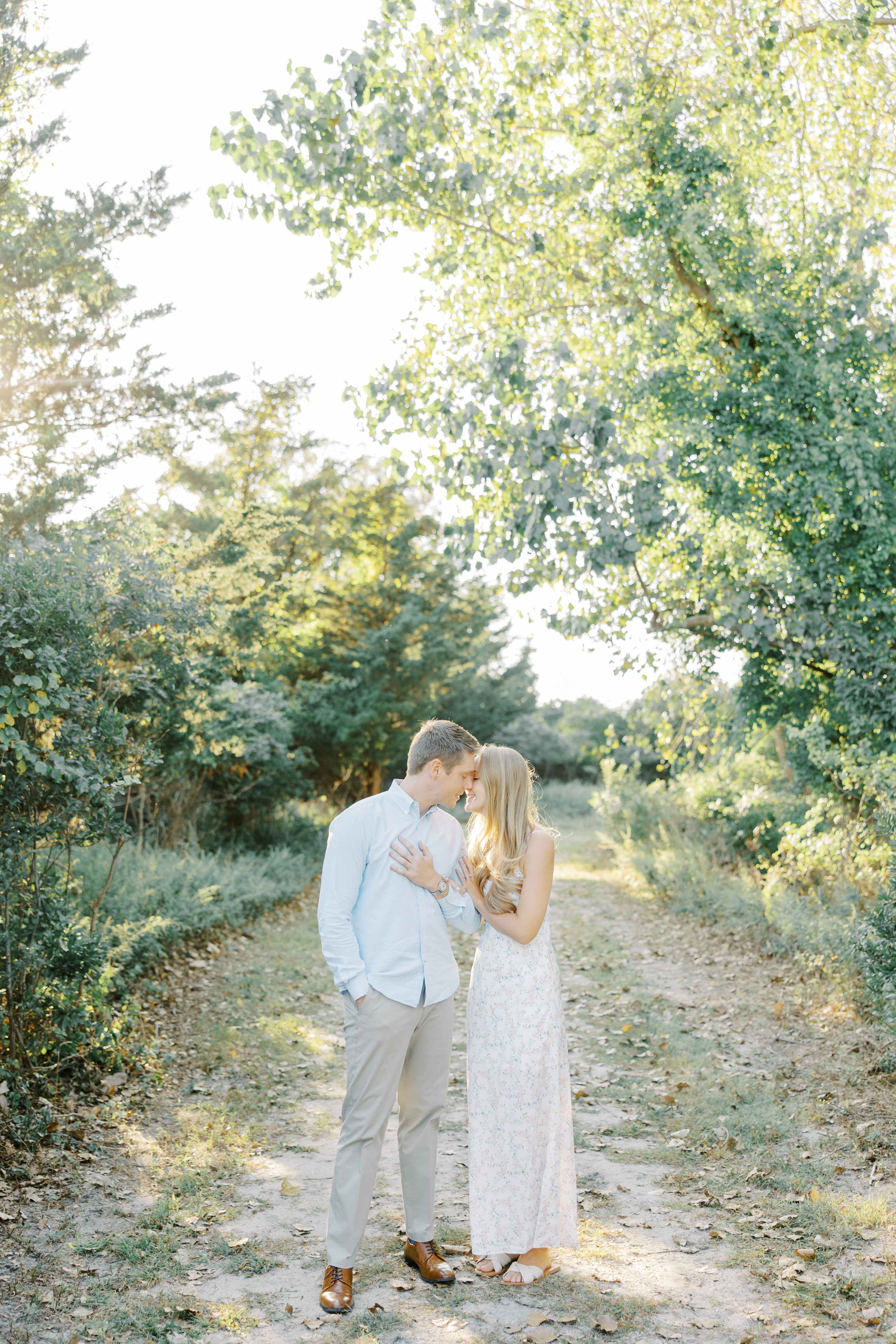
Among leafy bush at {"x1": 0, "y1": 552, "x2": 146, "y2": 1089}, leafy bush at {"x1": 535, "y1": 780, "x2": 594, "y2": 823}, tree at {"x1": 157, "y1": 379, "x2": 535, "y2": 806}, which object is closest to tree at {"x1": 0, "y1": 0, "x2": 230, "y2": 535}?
tree at {"x1": 157, "y1": 379, "x2": 535, "y2": 806}

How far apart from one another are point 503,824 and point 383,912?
64cm

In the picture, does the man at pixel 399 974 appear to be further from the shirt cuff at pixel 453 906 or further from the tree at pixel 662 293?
the tree at pixel 662 293

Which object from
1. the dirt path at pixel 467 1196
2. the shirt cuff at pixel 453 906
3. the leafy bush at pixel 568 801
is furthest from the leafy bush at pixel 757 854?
the leafy bush at pixel 568 801

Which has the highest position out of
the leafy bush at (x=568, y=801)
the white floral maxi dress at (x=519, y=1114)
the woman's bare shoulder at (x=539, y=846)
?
the woman's bare shoulder at (x=539, y=846)

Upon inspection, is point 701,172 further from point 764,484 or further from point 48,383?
point 48,383

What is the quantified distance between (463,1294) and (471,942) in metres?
8.37

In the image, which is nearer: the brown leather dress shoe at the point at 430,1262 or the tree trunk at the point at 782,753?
the brown leather dress shoe at the point at 430,1262

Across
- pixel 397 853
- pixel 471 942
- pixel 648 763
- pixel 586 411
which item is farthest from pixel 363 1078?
pixel 648 763

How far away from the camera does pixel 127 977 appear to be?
25.5ft

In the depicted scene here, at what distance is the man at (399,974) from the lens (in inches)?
148

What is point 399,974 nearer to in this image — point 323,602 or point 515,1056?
point 515,1056

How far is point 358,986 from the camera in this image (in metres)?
3.73

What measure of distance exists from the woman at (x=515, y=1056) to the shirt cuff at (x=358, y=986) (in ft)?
1.74

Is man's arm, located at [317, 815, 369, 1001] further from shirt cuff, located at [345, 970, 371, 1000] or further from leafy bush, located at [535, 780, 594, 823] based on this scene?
leafy bush, located at [535, 780, 594, 823]
